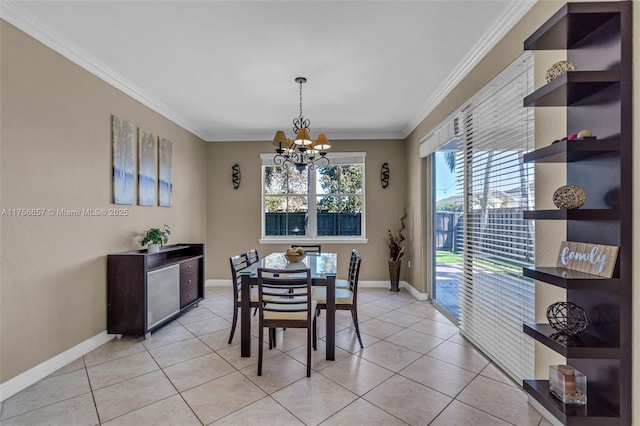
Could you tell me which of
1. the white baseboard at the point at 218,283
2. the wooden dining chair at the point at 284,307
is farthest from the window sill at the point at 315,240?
the wooden dining chair at the point at 284,307

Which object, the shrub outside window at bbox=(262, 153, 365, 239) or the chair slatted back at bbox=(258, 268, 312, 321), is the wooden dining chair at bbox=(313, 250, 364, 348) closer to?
the chair slatted back at bbox=(258, 268, 312, 321)

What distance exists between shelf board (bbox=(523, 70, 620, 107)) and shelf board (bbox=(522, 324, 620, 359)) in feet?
3.70

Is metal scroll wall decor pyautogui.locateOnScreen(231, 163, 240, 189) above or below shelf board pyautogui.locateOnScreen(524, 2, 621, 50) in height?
below

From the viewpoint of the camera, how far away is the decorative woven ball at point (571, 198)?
143cm

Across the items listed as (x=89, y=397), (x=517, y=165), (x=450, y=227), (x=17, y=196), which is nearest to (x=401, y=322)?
(x=450, y=227)

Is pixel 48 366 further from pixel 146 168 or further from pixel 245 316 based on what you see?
pixel 146 168

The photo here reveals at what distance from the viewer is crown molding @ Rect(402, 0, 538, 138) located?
7.17ft

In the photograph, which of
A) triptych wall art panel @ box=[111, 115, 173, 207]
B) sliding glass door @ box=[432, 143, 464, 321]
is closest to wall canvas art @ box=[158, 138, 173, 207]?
triptych wall art panel @ box=[111, 115, 173, 207]

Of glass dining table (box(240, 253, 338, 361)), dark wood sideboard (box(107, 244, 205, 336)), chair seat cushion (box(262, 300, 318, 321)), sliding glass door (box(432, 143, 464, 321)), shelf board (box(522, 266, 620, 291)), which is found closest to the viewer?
shelf board (box(522, 266, 620, 291))

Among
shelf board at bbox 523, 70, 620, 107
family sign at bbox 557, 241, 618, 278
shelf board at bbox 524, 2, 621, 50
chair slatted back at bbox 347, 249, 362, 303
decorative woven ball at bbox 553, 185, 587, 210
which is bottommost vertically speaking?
chair slatted back at bbox 347, 249, 362, 303

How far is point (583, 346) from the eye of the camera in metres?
1.37

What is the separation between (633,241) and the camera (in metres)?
1.37

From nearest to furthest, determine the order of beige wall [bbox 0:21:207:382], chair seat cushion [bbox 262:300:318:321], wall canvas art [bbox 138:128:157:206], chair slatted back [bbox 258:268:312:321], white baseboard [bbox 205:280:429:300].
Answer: beige wall [bbox 0:21:207:382], chair slatted back [bbox 258:268:312:321], chair seat cushion [bbox 262:300:318:321], wall canvas art [bbox 138:128:157:206], white baseboard [bbox 205:280:429:300]

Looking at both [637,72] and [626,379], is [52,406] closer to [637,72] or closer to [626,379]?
[626,379]
